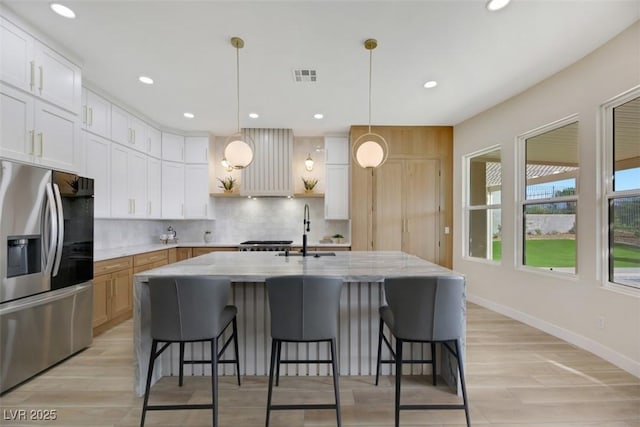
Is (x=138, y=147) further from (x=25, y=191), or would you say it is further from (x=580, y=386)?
(x=580, y=386)

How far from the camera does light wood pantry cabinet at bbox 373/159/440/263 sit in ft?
15.4

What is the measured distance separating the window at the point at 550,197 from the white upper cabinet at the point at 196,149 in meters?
4.84

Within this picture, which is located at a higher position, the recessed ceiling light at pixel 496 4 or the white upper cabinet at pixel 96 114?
the recessed ceiling light at pixel 496 4

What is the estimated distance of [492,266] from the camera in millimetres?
3986

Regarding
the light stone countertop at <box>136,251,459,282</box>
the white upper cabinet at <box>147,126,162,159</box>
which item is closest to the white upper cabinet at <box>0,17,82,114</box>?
the white upper cabinet at <box>147,126,162,159</box>

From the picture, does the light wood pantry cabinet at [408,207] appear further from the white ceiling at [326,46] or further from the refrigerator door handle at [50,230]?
the refrigerator door handle at [50,230]

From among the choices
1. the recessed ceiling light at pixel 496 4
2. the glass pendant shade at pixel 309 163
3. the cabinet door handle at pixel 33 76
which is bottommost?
the glass pendant shade at pixel 309 163

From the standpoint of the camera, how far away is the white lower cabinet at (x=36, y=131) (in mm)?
2119

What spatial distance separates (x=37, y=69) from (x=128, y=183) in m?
1.80

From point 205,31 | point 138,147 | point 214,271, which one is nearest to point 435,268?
point 214,271

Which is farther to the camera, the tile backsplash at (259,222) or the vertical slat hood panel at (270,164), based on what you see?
the tile backsplash at (259,222)

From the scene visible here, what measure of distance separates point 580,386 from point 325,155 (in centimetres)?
417

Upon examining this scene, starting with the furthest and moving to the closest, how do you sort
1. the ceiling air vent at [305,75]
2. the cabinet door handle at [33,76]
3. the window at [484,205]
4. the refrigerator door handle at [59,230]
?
the window at [484,205] < the ceiling air vent at [305,75] < the refrigerator door handle at [59,230] < the cabinet door handle at [33,76]

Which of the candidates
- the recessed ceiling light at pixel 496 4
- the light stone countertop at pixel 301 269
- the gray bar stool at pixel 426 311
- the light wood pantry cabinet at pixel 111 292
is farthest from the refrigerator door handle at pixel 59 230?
the recessed ceiling light at pixel 496 4
